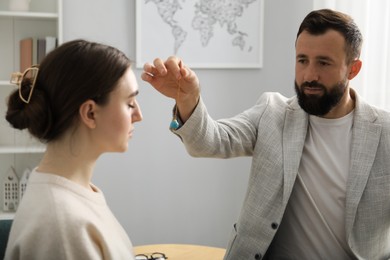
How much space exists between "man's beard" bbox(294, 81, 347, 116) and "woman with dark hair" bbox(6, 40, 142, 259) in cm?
95

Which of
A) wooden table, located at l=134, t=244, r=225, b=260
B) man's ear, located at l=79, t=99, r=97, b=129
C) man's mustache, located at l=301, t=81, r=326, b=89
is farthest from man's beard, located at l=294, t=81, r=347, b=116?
man's ear, located at l=79, t=99, r=97, b=129

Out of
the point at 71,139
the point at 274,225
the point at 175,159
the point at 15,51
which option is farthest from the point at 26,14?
the point at 71,139

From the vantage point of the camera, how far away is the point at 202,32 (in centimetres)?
363

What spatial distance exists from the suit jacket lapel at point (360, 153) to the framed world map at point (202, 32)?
1464 millimetres

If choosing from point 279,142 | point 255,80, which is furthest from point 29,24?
point 279,142

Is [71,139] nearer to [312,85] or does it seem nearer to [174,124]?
[174,124]

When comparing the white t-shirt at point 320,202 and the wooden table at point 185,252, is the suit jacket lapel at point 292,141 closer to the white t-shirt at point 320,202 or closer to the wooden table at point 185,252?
the white t-shirt at point 320,202

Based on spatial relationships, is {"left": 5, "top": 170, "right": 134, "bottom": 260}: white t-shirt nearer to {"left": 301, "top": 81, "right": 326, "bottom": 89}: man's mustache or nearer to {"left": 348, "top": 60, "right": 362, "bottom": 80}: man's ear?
{"left": 301, "top": 81, "right": 326, "bottom": 89}: man's mustache

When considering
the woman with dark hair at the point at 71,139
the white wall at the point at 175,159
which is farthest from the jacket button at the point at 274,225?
the white wall at the point at 175,159

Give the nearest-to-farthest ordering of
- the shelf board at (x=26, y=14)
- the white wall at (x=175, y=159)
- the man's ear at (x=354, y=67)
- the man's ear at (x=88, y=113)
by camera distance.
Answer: the man's ear at (x=88, y=113) < the man's ear at (x=354, y=67) < the shelf board at (x=26, y=14) < the white wall at (x=175, y=159)

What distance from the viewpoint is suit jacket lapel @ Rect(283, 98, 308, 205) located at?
2.21m

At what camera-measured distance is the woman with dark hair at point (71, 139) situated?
4.32 feet

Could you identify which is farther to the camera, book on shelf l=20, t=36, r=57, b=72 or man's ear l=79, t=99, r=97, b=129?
book on shelf l=20, t=36, r=57, b=72

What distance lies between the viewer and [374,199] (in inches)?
86.5
